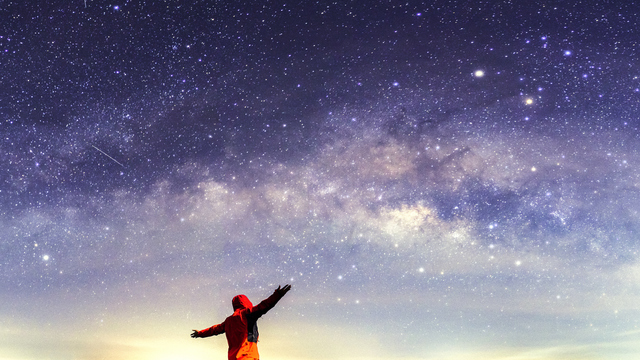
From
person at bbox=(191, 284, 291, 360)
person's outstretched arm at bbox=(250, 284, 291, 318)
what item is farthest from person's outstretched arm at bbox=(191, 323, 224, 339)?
person's outstretched arm at bbox=(250, 284, 291, 318)

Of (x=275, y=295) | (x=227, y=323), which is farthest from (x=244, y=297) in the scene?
(x=275, y=295)

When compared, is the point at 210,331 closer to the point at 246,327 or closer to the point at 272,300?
→ the point at 246,327

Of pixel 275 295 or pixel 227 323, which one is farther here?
pixel 227 323

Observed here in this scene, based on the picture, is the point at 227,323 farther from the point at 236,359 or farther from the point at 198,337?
the point at 198,337

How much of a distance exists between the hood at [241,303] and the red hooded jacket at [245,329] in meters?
0.01

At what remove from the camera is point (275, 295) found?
4.96 m

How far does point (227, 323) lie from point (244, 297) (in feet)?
1.26

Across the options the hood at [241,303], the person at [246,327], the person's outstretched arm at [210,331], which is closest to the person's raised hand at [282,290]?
the person at [246,327]

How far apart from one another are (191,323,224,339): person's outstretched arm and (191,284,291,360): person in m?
0.29

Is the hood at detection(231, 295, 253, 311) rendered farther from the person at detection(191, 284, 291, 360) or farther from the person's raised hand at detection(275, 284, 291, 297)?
the person's raised hand at detection(275, 284, 291, 297)

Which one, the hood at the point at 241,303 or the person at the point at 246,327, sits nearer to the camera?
the person at the point at 246,327

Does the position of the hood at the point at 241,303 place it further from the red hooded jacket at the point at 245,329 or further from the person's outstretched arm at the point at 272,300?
the person's outstretched arm at the point at 272,300

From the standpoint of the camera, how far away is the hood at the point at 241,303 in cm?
538

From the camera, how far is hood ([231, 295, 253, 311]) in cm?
538
